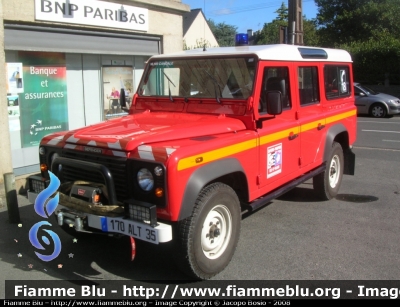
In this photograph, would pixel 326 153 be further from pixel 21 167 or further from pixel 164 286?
pixel 21 167

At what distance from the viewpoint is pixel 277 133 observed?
199 inches

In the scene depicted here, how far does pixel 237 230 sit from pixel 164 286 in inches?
35.1

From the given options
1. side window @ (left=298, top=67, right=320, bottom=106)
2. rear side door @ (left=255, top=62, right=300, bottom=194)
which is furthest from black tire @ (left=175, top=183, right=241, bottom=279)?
side window @ (left=298, top=67, right=320, bottom=106)

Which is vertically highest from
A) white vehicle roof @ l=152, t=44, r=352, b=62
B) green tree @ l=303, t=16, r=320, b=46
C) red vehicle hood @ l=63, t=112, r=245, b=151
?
green tree @ l=303, t=16, r=320, b=46

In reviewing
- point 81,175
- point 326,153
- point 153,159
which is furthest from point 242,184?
point 326,153

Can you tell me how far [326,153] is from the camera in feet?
20.7

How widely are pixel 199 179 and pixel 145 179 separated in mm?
452

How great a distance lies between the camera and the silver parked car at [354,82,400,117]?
714 inches

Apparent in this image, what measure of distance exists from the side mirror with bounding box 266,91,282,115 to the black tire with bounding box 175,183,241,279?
961 mm

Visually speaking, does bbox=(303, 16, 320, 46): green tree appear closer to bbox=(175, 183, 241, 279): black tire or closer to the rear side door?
the rear side door

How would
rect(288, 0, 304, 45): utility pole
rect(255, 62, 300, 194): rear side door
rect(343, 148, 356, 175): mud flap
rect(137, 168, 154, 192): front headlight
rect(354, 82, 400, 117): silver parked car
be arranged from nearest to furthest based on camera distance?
1. rect(137, 168, 154, 192): front headlight
2. rect(255, 62, 300, 194): rear side door
3. rect(343, 148, 356, 175): mud flap
4. rect(288, 0, 304, 45): utility pole
5. rect(354, 82, 400, 117): silver parked car

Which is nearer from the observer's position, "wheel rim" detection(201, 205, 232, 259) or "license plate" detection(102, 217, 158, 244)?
"license plate" detection(102, 217, 158, 244)

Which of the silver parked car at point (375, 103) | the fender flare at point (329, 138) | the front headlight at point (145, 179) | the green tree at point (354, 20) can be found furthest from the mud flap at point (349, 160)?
the green tree at point (354, 20)

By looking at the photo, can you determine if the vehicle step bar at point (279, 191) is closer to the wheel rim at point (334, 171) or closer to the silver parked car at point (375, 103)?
the wheel rim at point (334, 171)
